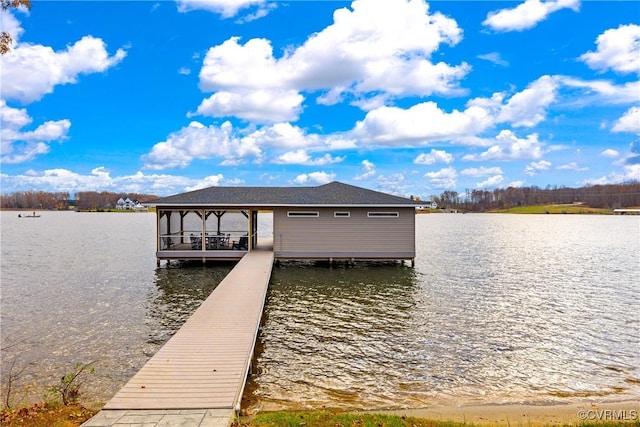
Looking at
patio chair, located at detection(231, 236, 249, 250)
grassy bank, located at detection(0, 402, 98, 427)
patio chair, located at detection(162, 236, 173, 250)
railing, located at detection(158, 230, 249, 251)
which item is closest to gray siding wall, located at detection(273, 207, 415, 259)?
patio chair, located at detection(231, 236, 249, 250)

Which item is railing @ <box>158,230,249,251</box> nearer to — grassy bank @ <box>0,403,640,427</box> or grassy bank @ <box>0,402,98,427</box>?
grassy bank @ <box>0,402,98,427</box>

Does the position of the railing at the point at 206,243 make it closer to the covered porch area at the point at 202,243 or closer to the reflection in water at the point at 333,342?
the covered porch area at the point at 202,243

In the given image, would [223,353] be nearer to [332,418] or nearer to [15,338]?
[332,418]

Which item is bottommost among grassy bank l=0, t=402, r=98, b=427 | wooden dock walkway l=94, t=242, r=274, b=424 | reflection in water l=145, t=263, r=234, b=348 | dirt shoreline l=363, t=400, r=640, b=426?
dirt shoreline l=363, t=400, r=640, b=426

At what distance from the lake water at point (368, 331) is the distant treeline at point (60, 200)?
409 ft

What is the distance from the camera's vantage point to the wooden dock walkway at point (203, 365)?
17.5 ft

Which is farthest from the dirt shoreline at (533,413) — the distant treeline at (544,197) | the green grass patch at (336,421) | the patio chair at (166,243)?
the distant treeline at (544,197)

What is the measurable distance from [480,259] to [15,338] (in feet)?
69.8

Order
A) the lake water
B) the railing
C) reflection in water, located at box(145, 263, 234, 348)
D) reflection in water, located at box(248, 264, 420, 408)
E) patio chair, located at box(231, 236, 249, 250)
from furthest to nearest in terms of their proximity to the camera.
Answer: patio chair, located at box(231, 236, 249, 250) < the railing < reflection in water, located at box(145, 263, 234, 348) < the lake water < reflection in water, located at box(248, 264, 420, 408)

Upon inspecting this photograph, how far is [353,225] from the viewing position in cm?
1967

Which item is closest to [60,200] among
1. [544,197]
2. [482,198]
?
[482,198]

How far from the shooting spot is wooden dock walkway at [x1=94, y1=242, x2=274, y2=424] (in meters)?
5.35

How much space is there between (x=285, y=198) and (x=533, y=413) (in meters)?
15.0

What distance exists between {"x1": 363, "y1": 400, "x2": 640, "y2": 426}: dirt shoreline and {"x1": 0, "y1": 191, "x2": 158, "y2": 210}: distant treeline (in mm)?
135314
